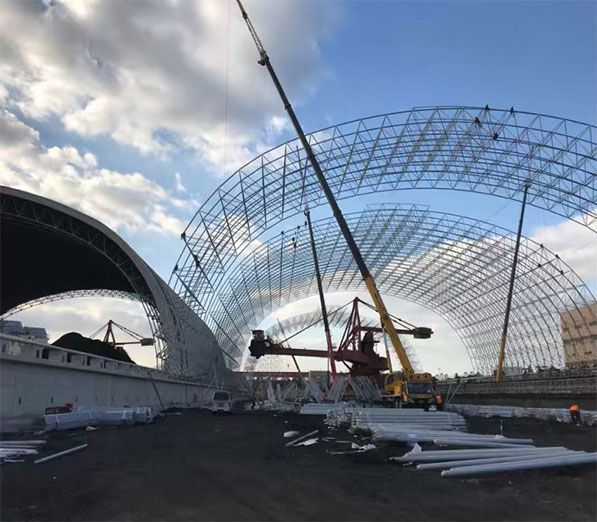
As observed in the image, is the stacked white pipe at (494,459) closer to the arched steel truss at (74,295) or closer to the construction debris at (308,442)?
the construction debris at (308,442)

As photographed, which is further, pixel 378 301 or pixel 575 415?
pixel 378 301

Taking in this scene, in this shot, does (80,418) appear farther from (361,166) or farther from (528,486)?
(361,166)

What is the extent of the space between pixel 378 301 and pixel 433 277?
4348 centimetres

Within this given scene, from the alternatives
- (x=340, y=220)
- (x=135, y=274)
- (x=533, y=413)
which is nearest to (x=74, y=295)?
(x=135, y=274)

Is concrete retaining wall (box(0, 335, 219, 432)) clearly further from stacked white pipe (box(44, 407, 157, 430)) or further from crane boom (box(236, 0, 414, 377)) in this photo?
crane boom (box(236, 0, 414, 377))

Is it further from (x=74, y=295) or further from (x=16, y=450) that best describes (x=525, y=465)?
(x=74, y=295)

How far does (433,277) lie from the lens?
74.0 m

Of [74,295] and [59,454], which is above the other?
[74,295]

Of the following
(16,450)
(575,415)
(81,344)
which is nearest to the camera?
(16,450)

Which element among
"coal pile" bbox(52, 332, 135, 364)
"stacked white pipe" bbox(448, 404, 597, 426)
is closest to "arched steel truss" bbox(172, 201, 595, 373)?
"coal pile" bbox(52, 332, 135, 364)

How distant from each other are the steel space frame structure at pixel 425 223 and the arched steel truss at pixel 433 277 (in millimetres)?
204

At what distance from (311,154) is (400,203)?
76.9ft

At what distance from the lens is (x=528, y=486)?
9.80 metres

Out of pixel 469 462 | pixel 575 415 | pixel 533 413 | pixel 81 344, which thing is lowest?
pixel 533 413
